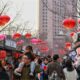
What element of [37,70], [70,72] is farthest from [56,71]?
[37,70]

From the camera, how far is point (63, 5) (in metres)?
21.0

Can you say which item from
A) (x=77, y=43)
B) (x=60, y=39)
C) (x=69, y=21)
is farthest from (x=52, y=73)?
(x=60, y=39)

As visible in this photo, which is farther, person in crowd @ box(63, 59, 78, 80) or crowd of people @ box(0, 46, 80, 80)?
person in crowd @ box(63, 59, 78, 80)

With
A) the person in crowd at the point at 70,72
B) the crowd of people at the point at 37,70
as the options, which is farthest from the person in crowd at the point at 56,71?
the person in crowd at the point at 70,72

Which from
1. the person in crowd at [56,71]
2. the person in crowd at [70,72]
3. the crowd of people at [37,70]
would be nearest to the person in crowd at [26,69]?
the crowd of people at [37,70]

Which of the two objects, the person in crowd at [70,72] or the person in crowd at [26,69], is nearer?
the person in crowd at [26,69]

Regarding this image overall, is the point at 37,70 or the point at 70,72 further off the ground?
the point at 37,70

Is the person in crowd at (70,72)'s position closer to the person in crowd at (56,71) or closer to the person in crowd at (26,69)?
the person in crowd at (56,71)

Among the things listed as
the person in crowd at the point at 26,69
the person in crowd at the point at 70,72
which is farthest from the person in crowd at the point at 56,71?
the person in crowd at the point at 26,69

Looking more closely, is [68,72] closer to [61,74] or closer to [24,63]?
Answer: [61,74]

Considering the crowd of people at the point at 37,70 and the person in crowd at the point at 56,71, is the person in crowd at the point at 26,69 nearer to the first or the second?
the crowd of people at the point at 37,70

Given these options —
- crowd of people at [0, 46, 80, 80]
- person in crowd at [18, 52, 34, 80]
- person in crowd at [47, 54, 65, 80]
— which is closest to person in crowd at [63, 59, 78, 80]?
crowd of people at [0, 46, 80, 80]

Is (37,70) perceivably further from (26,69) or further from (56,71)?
(56,71)

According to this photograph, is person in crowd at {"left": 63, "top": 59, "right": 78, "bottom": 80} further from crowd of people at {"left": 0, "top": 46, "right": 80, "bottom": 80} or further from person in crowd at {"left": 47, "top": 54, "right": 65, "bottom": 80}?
person in crowd at {"left": 47, "top": 54, "right": 65, "bottom": 80}
